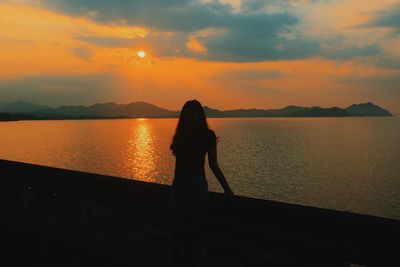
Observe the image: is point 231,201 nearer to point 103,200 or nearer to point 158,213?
point 158,213

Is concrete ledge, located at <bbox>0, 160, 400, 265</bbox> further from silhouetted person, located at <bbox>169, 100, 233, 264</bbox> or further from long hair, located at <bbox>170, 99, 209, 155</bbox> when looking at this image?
long hair, located at <bbox>170, 99, 209, 155</bbox>

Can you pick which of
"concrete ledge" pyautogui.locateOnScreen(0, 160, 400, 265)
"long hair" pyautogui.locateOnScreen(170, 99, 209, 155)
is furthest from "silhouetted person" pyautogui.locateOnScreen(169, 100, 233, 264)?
"concrete ledge" pyautogui.locateOnScreen(0, 160, 400, 265)

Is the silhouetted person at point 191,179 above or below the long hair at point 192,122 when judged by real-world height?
below

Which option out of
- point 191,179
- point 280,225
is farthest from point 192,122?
point 280,225

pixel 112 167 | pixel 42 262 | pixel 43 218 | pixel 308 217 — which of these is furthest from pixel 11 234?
pixel 112 167

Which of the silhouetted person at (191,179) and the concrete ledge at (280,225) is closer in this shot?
the concrete ledge at (280,225)

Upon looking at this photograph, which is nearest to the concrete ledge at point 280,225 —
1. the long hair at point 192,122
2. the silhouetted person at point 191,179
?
the silhouetted person at point 191,179

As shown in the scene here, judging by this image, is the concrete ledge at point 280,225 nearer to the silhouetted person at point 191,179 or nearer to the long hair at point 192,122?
the silhouetted person at point 191,179

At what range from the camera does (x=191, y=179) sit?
4457mm

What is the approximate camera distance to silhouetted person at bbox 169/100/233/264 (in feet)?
14.6

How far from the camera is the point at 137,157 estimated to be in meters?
60.7

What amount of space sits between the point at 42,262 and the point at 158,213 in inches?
60.2

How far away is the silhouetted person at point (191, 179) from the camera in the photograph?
444 cm

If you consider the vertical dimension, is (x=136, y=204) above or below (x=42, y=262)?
above
